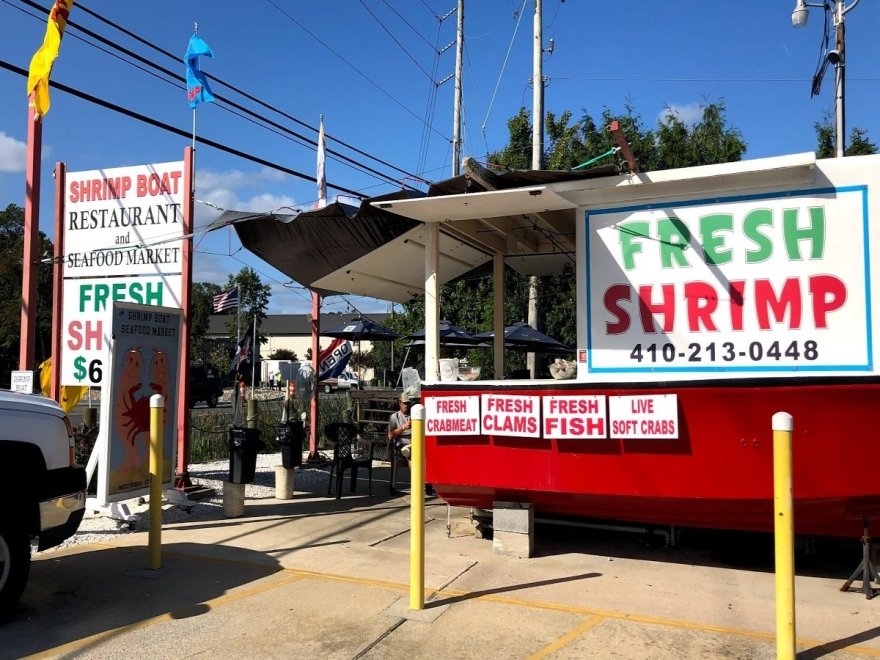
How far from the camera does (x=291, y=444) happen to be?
32.7ft

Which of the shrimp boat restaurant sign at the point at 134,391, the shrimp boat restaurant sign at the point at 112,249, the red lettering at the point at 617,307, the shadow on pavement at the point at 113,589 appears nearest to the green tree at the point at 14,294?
the shrimp boat restaurant sign at the point at 112,249

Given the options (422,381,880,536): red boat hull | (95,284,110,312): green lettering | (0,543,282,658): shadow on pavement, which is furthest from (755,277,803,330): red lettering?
(95,284,110,312): green lettering

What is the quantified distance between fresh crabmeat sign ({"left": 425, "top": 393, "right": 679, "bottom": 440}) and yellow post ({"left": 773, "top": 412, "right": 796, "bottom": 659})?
195 cm

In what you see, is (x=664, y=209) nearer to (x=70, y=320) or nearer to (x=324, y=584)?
(x=324, y=584)

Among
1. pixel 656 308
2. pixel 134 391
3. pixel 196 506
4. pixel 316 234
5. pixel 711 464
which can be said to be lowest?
pixel 196 506

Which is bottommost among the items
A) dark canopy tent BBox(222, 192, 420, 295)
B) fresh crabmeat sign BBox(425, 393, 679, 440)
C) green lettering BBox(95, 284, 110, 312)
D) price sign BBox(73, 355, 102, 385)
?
fresh crabmeat sign BBox(425, 393, 679, 440)

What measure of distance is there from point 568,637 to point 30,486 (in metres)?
3.82

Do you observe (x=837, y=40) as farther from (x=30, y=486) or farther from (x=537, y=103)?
(x=30, y=486)

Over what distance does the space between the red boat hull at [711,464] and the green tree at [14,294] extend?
3608 cm

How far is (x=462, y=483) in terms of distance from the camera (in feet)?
22.2

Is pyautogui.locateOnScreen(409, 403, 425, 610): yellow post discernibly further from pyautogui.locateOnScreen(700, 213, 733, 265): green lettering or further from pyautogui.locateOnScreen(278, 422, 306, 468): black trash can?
pyautogui.locateOnScreen(278, 422, 306, 468): black trash can

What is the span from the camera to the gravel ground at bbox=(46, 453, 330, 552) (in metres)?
7.68

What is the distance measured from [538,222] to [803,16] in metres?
7.95

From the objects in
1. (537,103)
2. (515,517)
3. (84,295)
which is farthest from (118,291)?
(537,103)
